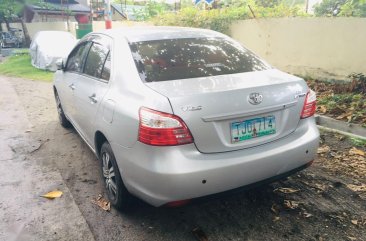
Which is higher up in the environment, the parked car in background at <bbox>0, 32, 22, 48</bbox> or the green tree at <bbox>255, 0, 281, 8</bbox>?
the green tree at <bbox>255, 0, 281, 8</bbox>

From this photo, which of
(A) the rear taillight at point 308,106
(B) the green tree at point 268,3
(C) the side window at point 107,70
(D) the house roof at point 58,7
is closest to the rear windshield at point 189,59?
(C) the side window at point 107,70

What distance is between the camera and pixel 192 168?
2.28m

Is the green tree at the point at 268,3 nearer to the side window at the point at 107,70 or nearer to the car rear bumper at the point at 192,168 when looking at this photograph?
the side window at the point at 107,70

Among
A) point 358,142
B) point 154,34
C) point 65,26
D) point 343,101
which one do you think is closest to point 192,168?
point 154,34

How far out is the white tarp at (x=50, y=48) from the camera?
541 inches

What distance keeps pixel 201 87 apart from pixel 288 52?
6801 millimetres

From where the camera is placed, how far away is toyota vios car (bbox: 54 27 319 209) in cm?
230

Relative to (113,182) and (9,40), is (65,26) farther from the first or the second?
(113,182)

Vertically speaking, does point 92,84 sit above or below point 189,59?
below

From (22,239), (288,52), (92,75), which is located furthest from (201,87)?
(288,52)

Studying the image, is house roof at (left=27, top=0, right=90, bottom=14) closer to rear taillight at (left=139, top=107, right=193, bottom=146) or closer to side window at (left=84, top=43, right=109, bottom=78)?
side window at (left=84, top=43, right=109, bottom=78)

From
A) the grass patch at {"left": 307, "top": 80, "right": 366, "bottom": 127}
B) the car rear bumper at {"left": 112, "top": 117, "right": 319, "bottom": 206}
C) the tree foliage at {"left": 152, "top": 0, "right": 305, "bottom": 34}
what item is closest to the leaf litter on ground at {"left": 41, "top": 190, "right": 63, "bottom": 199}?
the car rear bumper at {"left": 112, "top": 117, "right": 319, "bottom": 206}

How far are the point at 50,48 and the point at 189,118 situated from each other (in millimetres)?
13430

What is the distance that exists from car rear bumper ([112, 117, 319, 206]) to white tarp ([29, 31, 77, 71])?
40.0ft
